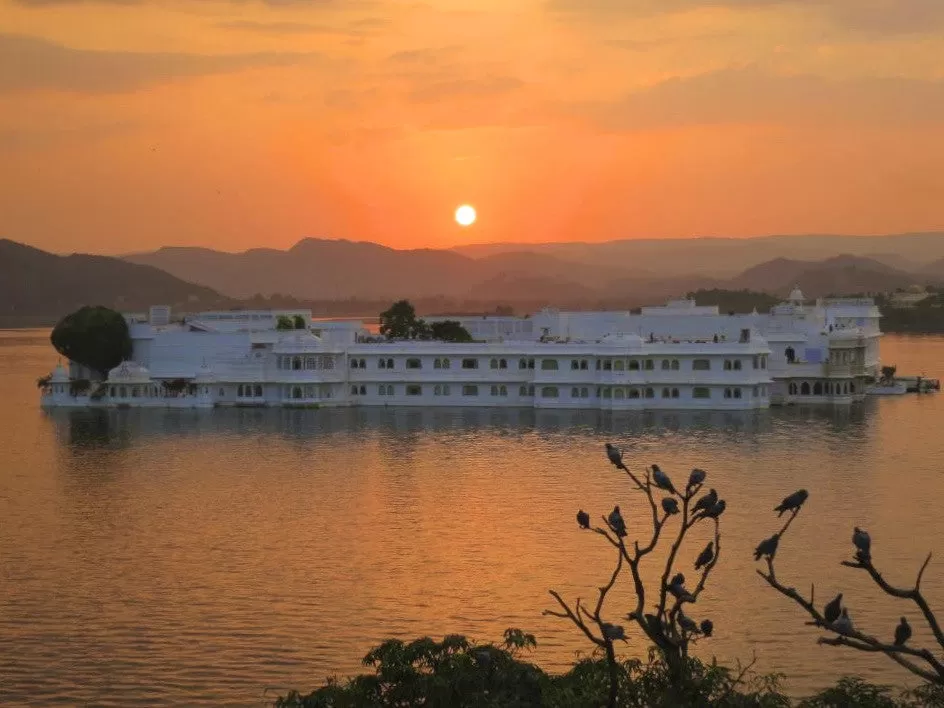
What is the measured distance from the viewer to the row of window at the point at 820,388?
144 ft

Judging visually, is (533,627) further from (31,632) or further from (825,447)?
(825,447)

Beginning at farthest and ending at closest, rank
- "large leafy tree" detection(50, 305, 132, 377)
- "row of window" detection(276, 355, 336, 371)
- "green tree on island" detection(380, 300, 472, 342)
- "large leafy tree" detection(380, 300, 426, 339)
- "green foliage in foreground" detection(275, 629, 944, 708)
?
"large leafy tree" detection(380, 300, 426, 339)
"green tree on island" detection(380, 300, 472, 342)
"large leafy tree" detection(50, 305, 132, 377)
"row of window" detection(276, 355, 336, 371)
"green foliage in foreground" detection(275, 629, 944, 708)

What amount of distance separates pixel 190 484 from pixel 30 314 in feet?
516

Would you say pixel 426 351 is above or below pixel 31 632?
above

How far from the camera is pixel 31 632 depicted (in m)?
17.6

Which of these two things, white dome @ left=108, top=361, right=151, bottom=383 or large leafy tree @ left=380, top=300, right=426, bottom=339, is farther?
large leafy tree @ left=380, top=300, right=426, bottom=339

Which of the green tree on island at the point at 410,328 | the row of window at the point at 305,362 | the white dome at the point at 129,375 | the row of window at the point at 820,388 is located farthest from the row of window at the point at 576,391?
the white dome at the point at 129,375

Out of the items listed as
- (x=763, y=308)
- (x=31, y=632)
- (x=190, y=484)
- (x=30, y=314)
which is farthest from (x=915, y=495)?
(x=30, y=314)

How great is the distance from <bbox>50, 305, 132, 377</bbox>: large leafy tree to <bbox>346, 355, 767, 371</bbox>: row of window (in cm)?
816

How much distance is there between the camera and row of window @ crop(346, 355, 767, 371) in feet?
136

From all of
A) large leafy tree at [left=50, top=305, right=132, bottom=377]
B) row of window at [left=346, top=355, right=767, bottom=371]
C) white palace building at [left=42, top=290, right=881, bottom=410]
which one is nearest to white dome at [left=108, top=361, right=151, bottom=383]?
white palace building at [left=42, top=290, right=881, bottom=410]

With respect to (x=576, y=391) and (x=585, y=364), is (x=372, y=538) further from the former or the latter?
(x=585, y=364)

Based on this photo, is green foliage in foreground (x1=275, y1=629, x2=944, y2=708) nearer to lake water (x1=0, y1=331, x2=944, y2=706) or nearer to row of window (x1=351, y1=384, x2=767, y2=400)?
lake water (x1=0, y1=331, x2=944, y2=706)

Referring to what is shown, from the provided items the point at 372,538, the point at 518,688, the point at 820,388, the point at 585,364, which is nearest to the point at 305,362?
the point at 585,364
